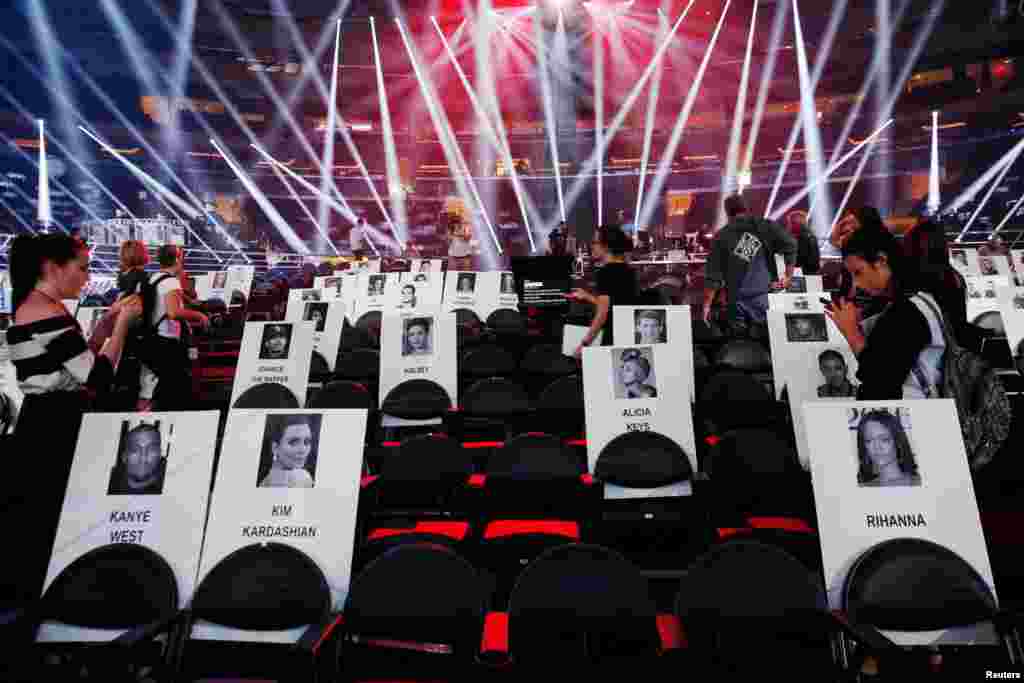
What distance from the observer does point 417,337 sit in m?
4.24

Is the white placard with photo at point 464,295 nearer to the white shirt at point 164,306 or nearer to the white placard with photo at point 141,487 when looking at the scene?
the white shirt at point 164,306

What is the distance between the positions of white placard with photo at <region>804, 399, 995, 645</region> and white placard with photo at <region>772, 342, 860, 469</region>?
106 cm

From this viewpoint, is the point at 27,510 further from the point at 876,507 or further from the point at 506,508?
the point at 876,507

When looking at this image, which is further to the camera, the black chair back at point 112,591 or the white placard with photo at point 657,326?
the white placard with photo at point 657,326

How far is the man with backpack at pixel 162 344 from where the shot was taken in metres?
3.86

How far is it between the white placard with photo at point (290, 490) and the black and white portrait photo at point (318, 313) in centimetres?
317

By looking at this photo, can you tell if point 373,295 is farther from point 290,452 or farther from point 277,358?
point 290,452

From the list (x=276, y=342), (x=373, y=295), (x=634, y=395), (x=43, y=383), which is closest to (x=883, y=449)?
(x=634, y=395)

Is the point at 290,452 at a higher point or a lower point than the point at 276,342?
lower

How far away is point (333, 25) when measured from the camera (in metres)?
15.7

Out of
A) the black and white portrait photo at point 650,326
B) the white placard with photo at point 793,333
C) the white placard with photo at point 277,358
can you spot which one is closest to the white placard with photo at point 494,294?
the white placard with photo at point 277,358

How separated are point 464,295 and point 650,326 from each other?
3.66 meters

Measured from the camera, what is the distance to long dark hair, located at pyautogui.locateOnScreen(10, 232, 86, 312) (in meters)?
2.40

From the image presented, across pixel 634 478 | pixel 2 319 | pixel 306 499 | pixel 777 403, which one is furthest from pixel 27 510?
pixel 2 319
